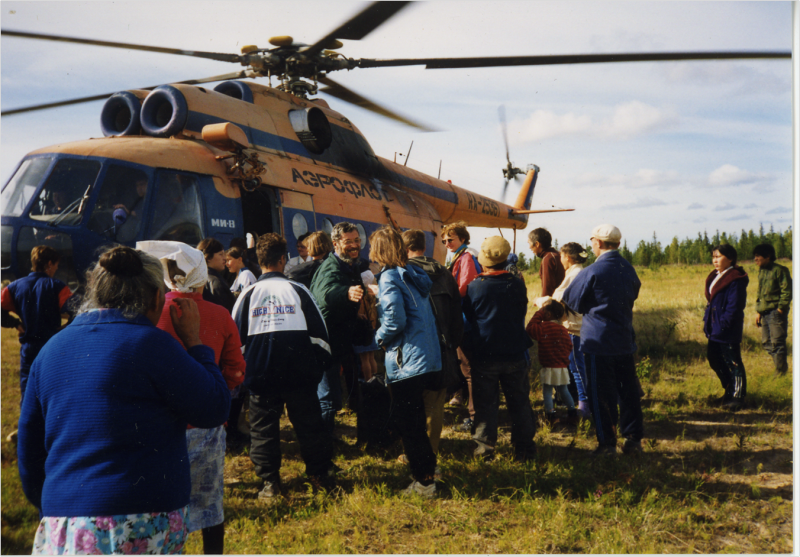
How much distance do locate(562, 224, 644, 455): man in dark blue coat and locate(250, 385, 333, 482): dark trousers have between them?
2259mm

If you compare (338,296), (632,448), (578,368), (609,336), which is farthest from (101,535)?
(578,368)

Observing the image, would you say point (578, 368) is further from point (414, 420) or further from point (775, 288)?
point (775, 288)

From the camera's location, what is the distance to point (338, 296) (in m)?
3.96

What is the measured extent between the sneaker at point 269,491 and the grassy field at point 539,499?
74 millimetres

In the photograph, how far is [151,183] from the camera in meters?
5.25

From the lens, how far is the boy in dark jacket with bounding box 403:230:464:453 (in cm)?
377

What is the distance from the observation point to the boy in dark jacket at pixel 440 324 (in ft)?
12.4

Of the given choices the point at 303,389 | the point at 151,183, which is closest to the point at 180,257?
the point at 303,389

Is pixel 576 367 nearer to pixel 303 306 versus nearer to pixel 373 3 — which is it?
pixel 303 306

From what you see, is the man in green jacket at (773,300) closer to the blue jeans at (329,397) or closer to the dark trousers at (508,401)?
the dark trousers at (508,401)

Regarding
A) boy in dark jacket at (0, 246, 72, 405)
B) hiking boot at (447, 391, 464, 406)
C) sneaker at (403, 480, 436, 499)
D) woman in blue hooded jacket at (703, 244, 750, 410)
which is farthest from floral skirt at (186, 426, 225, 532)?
woman in blue hooded jacket at (703, 244, 750, 410)

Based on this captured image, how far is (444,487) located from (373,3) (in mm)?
4234

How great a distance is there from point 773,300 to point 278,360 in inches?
254

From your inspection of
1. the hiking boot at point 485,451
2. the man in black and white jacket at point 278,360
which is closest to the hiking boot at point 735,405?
the hiking boot at point 485,451
